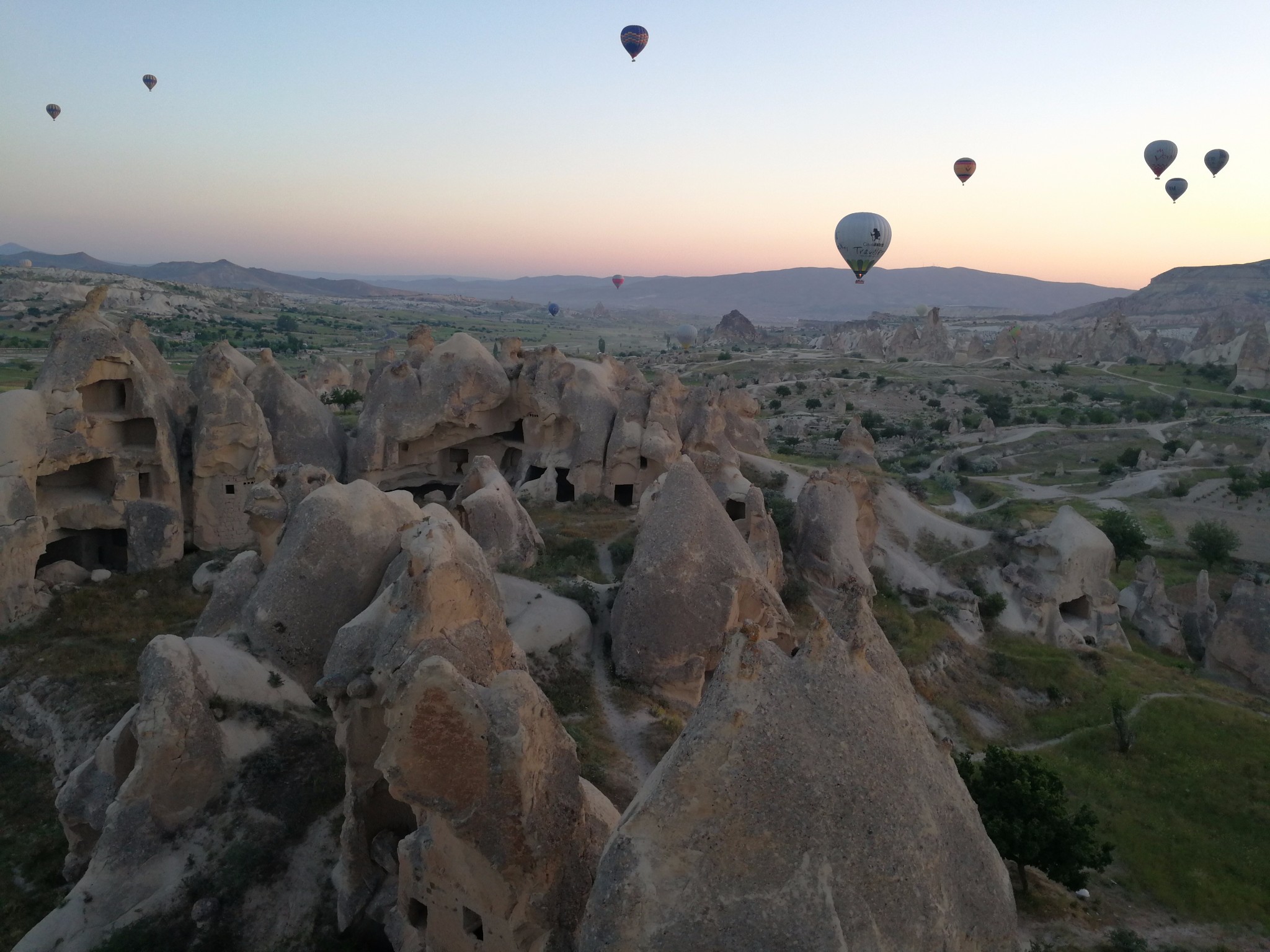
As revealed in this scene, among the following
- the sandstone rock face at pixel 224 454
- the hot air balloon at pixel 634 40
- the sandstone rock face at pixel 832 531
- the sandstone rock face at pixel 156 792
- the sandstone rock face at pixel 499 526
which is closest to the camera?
the sandstone rock face at pixel 156 792

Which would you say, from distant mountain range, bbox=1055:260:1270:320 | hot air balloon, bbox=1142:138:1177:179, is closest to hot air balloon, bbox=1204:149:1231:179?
hot air balloon, bbox=1142:138:1177:179

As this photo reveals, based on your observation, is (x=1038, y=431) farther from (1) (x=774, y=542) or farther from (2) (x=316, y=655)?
(2) (x=316, y=655)

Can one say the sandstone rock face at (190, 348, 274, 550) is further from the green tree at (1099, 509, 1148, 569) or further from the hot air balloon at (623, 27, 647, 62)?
the hot air balloon at (623, 27, 647, 62)

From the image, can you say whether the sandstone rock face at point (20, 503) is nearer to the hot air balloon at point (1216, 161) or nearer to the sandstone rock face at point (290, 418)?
the sandstone rock face at point (290, 418)

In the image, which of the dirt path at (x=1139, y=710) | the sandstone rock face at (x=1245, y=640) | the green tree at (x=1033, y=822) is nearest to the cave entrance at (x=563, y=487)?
the dirt path at (x=1139, y=710)

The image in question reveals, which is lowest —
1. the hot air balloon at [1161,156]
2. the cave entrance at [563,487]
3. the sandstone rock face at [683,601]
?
the cave entrance at [563,487]
